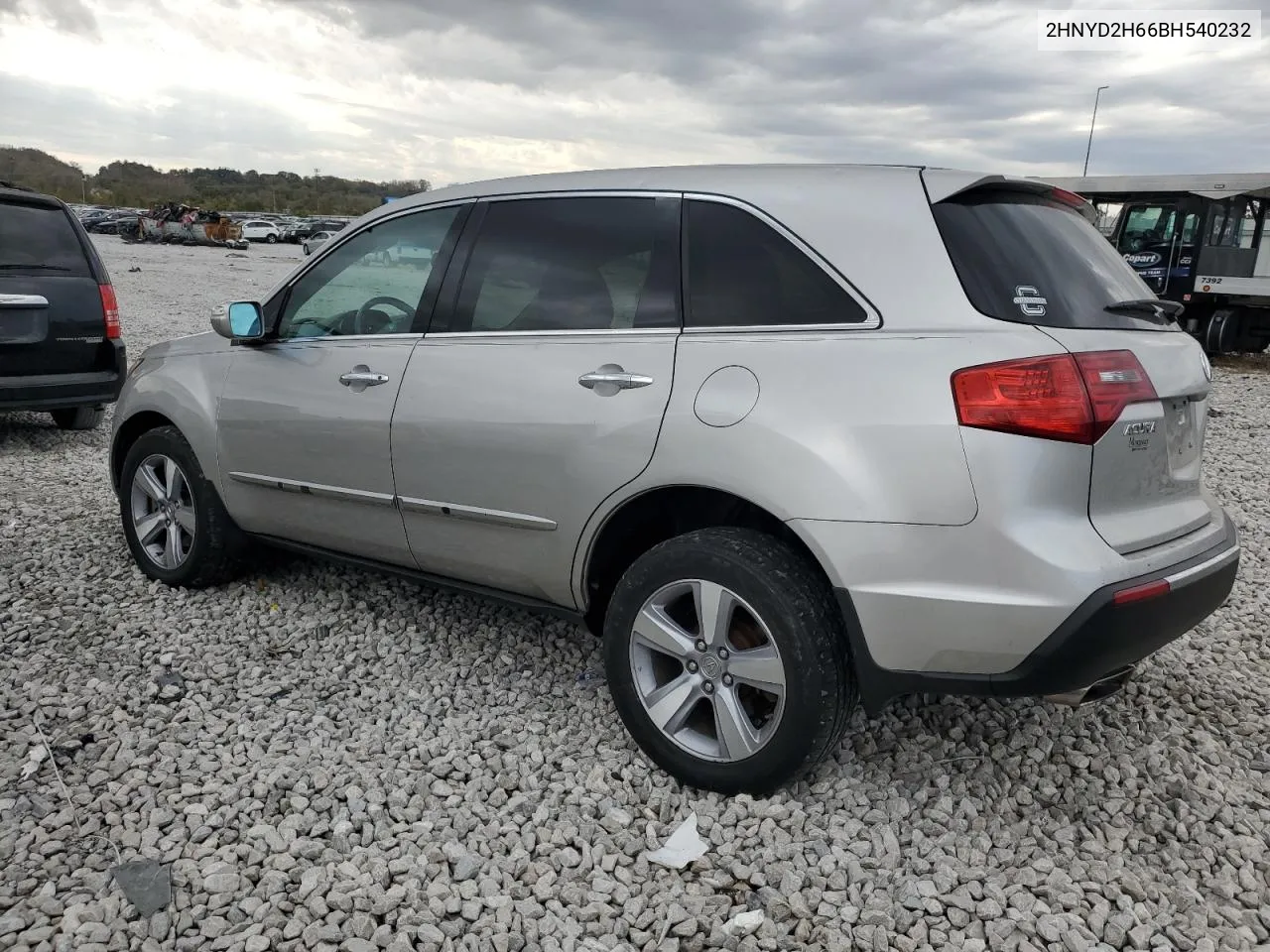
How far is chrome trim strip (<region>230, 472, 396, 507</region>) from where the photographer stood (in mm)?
3699

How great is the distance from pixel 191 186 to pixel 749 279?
4640 inches

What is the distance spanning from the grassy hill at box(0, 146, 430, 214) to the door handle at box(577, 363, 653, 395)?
8629 centimetres

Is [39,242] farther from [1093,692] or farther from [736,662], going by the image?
[1093,692]

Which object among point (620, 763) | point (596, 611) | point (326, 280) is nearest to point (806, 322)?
point (596, 611)

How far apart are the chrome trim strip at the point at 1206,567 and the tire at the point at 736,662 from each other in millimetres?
835

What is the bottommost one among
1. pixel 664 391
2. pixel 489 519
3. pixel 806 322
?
pixel 489 519

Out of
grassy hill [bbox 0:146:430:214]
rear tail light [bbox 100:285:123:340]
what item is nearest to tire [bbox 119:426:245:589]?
rear tail light [bbox 100:285:123:340]

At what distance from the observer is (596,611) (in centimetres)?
338

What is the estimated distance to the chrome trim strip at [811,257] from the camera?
269 centimetres

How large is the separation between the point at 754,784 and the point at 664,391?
114 cm

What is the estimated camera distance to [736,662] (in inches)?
112

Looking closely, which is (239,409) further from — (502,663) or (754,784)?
(754,784)

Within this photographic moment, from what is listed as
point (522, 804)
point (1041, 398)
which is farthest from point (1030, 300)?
point (522, 804)

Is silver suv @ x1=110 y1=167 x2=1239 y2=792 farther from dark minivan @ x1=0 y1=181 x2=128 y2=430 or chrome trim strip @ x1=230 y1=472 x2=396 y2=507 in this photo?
dark minivan @ x1=0 y1=181 x2=128 y2=430
